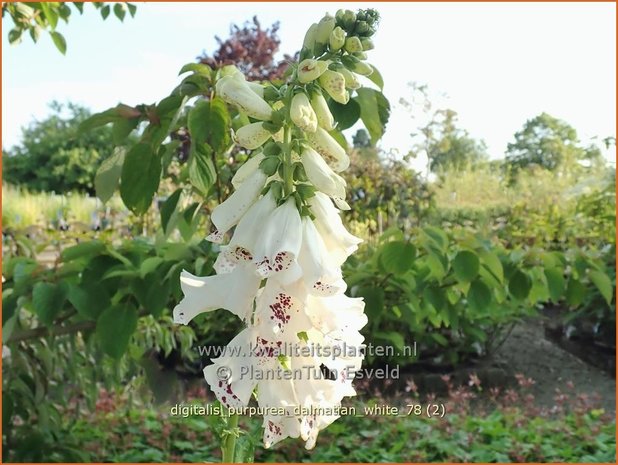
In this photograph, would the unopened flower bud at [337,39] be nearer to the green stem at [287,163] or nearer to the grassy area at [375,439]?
the green stem at [287,163]

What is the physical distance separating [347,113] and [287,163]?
481 millimetres

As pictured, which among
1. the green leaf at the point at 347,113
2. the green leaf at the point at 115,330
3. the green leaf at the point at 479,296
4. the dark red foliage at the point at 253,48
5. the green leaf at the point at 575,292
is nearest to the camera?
the green leaf at the point at 347,113

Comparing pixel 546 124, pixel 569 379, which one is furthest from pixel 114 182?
pixel 546 124

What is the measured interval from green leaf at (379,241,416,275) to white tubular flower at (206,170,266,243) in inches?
34.1

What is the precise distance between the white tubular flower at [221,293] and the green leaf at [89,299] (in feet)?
2.52

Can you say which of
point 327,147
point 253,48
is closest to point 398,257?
point 327,147

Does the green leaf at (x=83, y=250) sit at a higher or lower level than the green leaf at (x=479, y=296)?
higher

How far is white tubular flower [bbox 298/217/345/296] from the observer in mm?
806

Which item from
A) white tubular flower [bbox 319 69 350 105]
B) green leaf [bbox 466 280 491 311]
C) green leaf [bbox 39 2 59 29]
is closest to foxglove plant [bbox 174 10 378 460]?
white tubular flower [bbox 319 69 350 105]

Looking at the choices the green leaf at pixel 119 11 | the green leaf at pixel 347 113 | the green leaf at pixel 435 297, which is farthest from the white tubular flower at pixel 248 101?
the green leaf at pixel 119 11

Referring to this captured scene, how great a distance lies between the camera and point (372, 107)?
4.35 ft

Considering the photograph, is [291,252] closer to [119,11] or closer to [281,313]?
[281,313]

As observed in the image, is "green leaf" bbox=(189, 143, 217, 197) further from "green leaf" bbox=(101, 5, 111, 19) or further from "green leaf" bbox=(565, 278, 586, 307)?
"green leaf" bbox=(565, 278, 586, 307)

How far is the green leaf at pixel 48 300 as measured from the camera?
1.54 meters
